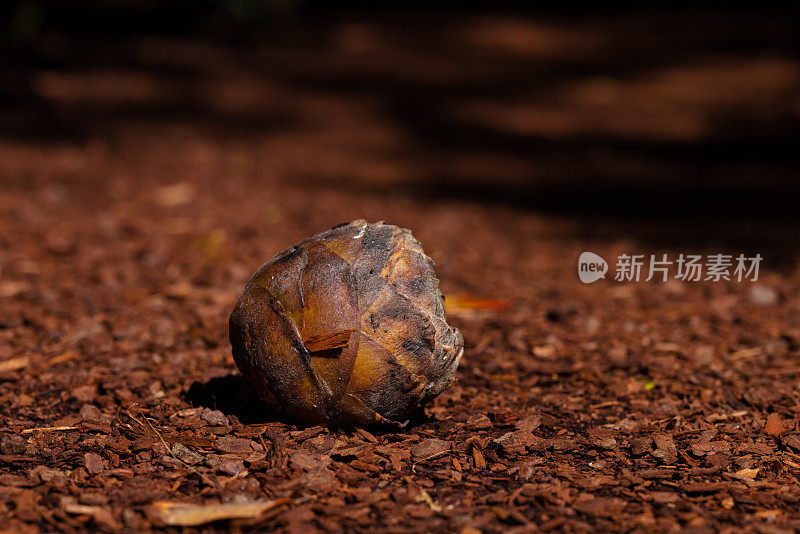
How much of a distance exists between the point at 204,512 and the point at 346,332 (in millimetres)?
807

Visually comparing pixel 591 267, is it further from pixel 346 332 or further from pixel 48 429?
pixel 48 429

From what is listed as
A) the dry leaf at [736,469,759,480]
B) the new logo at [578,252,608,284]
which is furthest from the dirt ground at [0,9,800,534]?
the new logo at [578,252,608,284]

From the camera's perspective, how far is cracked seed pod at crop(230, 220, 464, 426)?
3.14m

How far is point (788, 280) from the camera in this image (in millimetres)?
6375

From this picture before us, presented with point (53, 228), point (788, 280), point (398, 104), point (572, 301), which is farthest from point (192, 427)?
point (398, 104)

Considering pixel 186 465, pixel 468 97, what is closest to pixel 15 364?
pixel 186 465

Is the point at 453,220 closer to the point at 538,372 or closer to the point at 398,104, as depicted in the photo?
the point at 538,372

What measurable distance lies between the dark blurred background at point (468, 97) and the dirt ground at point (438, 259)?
64mm

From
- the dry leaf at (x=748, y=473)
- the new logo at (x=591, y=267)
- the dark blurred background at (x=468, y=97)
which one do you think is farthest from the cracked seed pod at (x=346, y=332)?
the dark blurred background at (x=468, y=97)

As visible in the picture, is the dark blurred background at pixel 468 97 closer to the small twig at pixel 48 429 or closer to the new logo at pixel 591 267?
the new logo at pixel 591 267

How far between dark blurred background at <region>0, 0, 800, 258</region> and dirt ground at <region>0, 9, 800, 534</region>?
2.5 inches

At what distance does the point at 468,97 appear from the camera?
41.7 ft

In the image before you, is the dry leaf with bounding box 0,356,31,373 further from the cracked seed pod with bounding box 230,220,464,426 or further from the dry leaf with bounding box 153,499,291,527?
the dry leaf with bounding box 153,499,291,527

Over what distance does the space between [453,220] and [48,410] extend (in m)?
4.99
